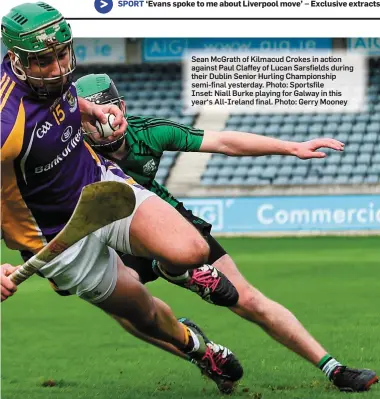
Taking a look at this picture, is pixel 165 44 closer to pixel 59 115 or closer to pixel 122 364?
pixel 122 364

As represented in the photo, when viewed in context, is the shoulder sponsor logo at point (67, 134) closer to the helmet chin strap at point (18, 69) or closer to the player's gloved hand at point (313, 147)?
the helmet chin strap at point (18, 69)

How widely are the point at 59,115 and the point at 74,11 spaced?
7545mm

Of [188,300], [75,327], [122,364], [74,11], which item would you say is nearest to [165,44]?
[74,11]

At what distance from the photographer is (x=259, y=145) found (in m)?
5.40

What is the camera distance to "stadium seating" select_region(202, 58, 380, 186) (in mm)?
20625

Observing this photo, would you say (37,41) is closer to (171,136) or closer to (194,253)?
(194,253)

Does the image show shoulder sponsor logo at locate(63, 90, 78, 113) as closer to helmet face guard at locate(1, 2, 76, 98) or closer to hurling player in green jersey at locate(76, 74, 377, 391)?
helmet face guard at locate(1, 2, 76, 98)

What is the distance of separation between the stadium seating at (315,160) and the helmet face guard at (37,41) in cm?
1589

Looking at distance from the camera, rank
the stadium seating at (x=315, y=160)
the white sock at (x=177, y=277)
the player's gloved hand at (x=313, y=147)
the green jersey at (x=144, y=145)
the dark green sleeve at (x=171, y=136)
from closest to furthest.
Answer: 1. the white sock at (x=177, y=277)
2. the player's gloved hand at (x=313, y=147)
3. the dark green sleeve at (x=171, y=136)
4. the green jersey at (x=144, y=145)
5. the stadium seating at (x=315, y=160)

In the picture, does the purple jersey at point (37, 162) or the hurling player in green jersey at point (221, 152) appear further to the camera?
the hurling player in green jersey at point (221, 152)

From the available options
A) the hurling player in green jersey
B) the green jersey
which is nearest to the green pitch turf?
the hurling player in green jersey

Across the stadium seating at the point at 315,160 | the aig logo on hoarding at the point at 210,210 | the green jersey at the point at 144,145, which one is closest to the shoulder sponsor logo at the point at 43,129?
the green jersey at the point at 144,145

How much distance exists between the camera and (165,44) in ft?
71.7

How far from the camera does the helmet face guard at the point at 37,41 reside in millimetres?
4449
